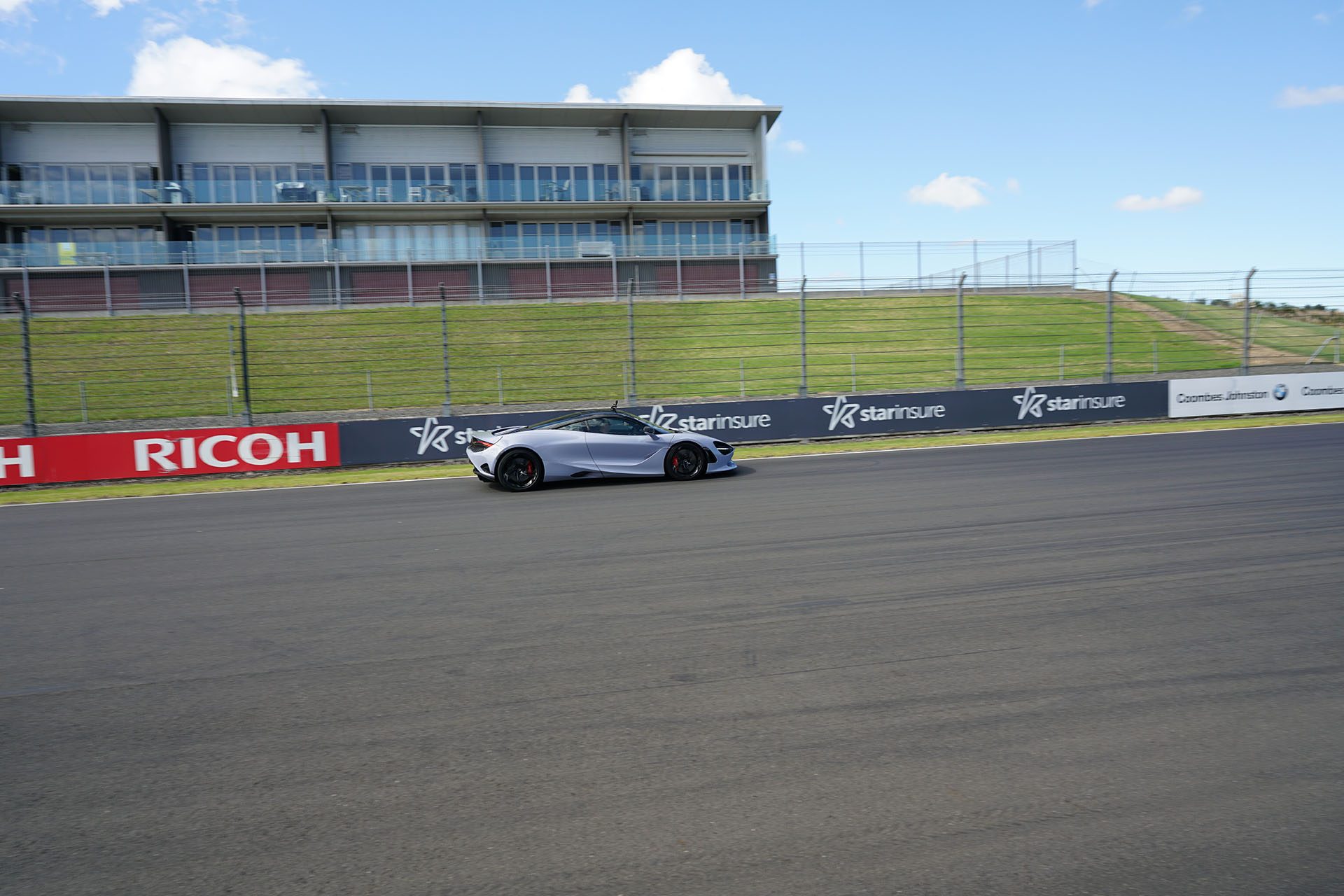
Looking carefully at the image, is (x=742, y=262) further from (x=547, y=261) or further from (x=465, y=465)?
(x=465, y=465)

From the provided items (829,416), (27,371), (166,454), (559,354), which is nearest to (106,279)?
(559,354)

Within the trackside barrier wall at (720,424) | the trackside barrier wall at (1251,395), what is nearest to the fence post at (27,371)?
the trackside barrier wall at (720,424)

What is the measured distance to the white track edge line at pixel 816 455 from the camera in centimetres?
1434

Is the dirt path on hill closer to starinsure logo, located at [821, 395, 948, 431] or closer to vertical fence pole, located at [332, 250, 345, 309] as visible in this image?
starinsure logo, located at [821, 395, 948, 431]

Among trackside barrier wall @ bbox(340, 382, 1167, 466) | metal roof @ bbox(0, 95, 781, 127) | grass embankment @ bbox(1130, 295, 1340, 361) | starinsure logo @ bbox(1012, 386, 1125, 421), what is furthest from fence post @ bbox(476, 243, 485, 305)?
grass embankment @ bbox(1130, 295, 1340, 361)

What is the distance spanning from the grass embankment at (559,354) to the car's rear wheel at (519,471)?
10.8 meters

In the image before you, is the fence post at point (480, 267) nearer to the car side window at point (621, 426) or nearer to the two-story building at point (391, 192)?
the two-story building at point (391, 192)

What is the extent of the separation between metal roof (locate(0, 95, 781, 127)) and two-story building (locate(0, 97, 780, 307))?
0.08m

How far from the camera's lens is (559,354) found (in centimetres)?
2947

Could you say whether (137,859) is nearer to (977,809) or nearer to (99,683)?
(99,683)

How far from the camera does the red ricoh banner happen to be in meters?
15.9

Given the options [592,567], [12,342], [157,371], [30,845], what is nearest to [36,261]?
[12,342]

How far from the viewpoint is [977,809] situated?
338 cm

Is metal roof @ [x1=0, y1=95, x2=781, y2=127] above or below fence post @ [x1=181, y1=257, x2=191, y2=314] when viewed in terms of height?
above
